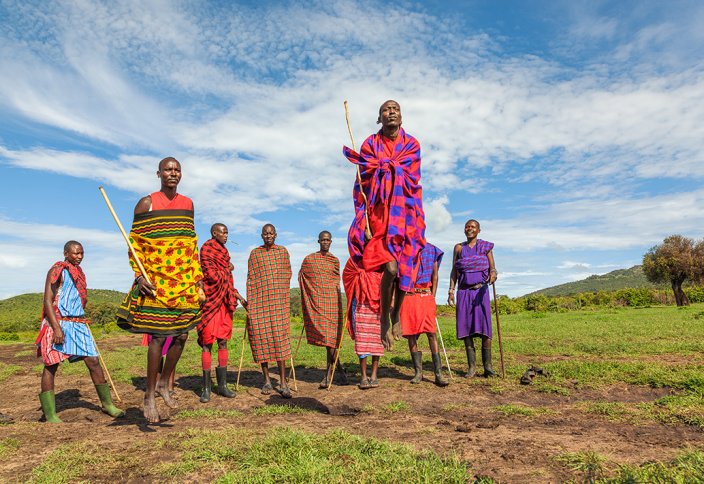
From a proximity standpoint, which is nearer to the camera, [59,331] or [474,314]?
[59,331]

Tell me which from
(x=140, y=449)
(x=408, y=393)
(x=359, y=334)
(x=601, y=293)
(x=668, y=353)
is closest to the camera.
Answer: (x=140, y=449)

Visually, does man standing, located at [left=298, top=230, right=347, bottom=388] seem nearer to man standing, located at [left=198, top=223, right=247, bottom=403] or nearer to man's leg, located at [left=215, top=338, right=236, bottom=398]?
man standing, located at [left=198, top=223, right=247, bottom=403]

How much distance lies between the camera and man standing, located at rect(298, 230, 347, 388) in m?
8.38

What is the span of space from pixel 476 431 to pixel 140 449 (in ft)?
10.9

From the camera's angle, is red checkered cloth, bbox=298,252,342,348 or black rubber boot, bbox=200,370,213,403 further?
red checkered cloth, bbox=298,252,342,348

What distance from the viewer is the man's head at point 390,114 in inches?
199

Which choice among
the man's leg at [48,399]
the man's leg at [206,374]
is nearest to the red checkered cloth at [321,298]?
the man's leg at [206,374]

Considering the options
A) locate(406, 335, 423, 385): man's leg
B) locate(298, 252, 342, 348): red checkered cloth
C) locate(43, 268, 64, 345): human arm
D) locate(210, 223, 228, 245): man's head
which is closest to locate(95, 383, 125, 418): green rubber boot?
locate(43, 268, 64, 345): human arm

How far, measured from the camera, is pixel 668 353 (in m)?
9.61

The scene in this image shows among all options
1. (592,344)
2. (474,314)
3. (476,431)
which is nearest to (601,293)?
(592,344)

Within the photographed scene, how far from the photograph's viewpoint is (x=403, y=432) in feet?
15.8

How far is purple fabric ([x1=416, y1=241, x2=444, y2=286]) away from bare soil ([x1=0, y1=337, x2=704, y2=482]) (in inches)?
72.4

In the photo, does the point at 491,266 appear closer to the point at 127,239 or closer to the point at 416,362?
the point at 416,362

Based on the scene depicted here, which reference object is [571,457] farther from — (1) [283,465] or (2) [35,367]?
(2) [35,367]
